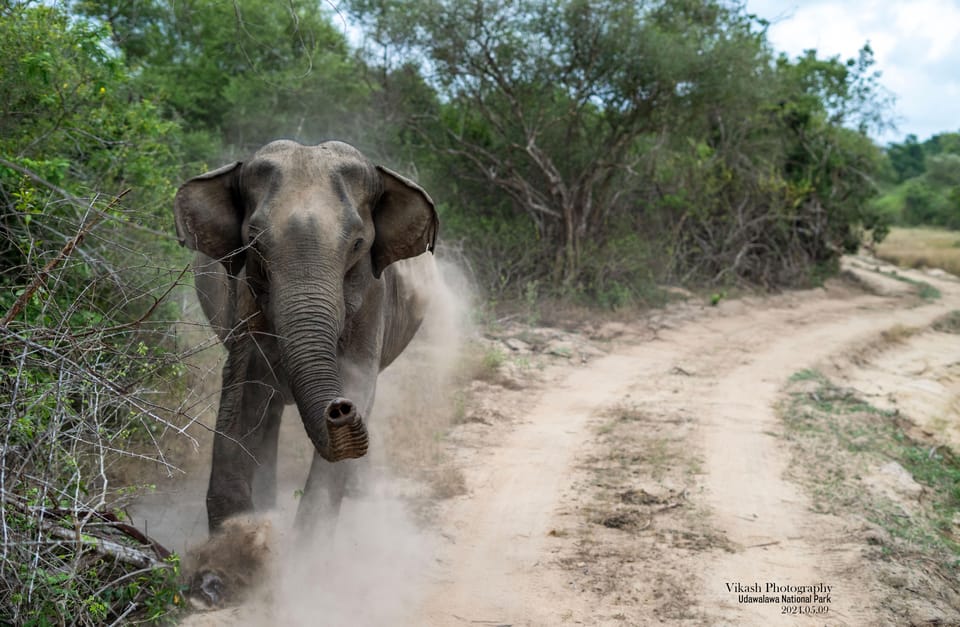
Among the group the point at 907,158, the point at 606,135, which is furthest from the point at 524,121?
the point at 907,158

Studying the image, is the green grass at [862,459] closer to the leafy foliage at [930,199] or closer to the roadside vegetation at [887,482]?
the roadside vegetation at [887,482]

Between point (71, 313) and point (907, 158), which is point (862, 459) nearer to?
point (71, 313)

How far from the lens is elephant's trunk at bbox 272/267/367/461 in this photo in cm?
455

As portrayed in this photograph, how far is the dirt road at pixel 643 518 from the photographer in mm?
5031

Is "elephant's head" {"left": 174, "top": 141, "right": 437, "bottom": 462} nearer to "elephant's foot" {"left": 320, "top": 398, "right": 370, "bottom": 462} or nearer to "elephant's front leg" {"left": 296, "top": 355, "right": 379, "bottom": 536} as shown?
"elephant's foot" {"left": 320, "top": 398, "right": 370, "bottom": 462}

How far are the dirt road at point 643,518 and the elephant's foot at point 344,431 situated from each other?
3.65 feet

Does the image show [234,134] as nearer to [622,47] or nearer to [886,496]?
[622,47]

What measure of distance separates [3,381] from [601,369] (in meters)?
8.64

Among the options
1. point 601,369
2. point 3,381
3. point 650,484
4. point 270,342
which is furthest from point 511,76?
point 3,381

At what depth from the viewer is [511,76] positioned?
15.4 meters

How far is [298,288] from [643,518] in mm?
3098

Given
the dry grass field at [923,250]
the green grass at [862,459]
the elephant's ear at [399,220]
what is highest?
A: the elephant's ear at [399,220]

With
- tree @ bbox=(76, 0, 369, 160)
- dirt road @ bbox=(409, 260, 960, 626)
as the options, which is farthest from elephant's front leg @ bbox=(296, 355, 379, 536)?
tree @ bbox=(76, 0, 369, 160)

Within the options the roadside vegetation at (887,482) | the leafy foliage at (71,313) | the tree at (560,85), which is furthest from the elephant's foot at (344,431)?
the tree at (560,85)
